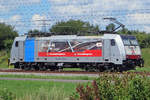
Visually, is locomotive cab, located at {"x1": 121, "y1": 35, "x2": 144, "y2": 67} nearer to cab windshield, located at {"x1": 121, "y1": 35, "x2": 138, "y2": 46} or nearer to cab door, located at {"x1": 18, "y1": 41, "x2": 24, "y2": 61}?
cab windshield, located at {"x1": 121, "y1": 35, "x2": 138, "y2": 46}

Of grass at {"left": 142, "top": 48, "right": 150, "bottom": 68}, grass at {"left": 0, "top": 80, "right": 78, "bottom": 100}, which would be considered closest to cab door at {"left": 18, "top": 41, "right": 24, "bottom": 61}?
grass at {"left": 0, "top": 80, "right": 78, "bottom": 100}

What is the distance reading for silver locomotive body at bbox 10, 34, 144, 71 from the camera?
31688mm

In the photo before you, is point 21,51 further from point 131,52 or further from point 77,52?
point 131,52

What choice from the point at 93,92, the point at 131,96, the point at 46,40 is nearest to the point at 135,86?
the point at 131,96

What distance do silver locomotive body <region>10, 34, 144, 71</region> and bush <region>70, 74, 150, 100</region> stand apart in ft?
72.0

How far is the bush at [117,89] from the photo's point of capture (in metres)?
8.57

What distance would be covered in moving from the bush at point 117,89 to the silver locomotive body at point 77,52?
22.0m

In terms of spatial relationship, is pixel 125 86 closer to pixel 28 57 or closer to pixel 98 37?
pixel 98 37

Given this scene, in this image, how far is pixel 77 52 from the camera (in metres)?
33.2

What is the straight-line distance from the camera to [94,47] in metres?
32.5

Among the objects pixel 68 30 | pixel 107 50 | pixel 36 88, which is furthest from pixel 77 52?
pixel 68 30

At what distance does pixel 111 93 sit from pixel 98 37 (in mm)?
23658

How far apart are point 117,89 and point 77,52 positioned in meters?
24.3

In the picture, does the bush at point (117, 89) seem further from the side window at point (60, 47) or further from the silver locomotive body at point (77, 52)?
the side window at point (60, 47)
